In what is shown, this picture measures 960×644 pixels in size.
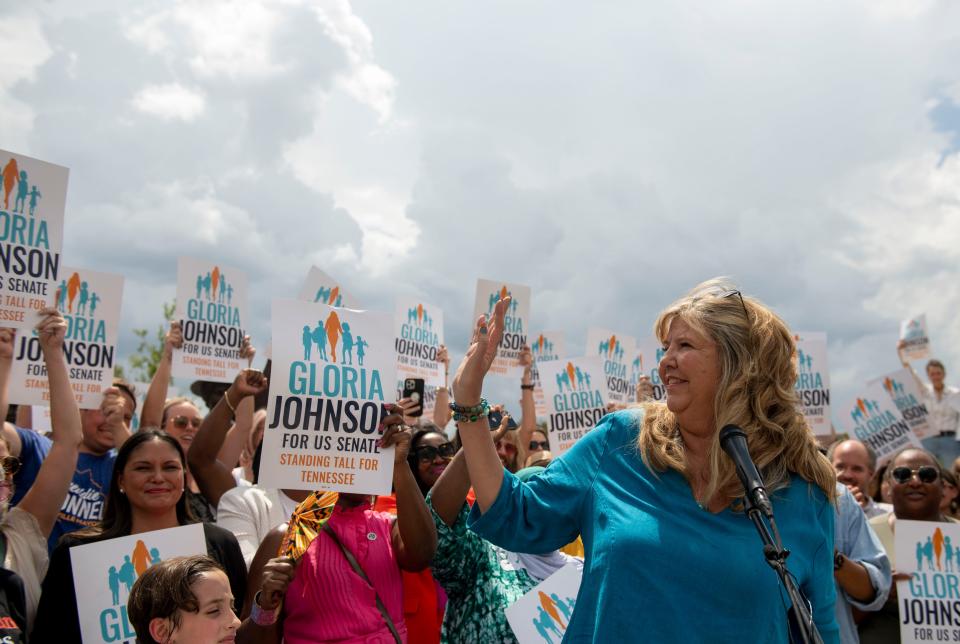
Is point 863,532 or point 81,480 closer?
point 863,532

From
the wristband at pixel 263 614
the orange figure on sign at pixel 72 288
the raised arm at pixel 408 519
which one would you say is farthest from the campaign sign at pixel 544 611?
the orange figure on sign at pixel 72 288

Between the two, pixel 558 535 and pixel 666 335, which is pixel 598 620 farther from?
pixel 666 335

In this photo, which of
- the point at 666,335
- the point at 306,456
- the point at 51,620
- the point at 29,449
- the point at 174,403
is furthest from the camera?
the point at 174,403

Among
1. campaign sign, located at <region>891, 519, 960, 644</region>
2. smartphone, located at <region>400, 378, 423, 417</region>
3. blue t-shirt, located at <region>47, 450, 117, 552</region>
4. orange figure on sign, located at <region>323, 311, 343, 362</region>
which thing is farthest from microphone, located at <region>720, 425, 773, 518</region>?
blue t-shirt, located at <region>47, 450, 117, 552</region>

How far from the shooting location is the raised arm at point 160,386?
22.1 feet

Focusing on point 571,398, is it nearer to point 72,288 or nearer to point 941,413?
point 72,288

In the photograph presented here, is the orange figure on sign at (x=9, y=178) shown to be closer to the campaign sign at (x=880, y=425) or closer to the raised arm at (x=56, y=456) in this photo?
the raised arm at (x=56, y=456)

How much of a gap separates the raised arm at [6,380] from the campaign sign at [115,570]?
130 cm

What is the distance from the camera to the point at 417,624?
445 centimetres

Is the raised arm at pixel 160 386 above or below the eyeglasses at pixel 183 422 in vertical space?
above

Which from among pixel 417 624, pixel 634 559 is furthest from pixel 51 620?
pixel 634 559

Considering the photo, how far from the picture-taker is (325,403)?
14.1 ft

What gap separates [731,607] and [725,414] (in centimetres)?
61

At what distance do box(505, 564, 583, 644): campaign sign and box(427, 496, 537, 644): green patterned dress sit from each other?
0.08 m
